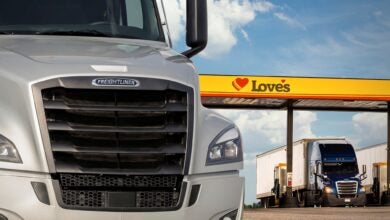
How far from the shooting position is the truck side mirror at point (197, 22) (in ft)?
20.8

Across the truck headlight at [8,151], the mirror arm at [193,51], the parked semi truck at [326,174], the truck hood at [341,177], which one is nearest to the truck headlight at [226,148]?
the mirror arm at [193,51]

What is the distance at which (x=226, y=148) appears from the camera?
5430 millimetres

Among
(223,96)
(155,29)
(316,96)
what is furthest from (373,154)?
(155,29)

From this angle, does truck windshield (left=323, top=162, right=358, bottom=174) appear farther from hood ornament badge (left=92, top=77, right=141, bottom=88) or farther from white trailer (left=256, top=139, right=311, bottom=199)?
hood ornament badge (left=92, top=77, right=141, bottom=88)

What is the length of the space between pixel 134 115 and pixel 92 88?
351 mm

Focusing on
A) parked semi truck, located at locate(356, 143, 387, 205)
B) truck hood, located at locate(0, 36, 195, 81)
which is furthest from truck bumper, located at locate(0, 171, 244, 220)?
parked semi truck, located at locate(356, 143, 387, 205)

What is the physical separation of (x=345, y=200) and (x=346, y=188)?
0.73 meters

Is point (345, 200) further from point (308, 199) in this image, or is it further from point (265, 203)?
point (265, 203)

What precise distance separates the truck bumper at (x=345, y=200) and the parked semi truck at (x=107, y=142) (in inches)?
1218

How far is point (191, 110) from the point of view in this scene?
5211 mm

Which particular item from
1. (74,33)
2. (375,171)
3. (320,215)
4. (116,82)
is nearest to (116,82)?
(116,82)

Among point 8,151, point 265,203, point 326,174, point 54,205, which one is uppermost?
point 326,174

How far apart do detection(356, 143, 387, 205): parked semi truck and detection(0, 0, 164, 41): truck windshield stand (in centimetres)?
3652

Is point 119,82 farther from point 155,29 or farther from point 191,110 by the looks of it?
point 155,29
